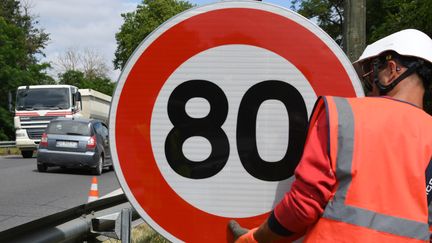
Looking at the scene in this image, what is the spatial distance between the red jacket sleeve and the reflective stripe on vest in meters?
0.03

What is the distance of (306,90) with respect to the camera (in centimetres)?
203

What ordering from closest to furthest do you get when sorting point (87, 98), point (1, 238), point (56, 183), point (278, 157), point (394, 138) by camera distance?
point (394, 138) → point (278, 157) → point (1, 238) → point (56, 183) → point (87, 98)

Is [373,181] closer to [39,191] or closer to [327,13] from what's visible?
[39,191]

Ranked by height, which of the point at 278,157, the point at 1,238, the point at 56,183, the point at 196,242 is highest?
the point at 278,157

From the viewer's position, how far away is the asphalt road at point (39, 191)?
10322 mm

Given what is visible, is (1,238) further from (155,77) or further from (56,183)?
(56,183)

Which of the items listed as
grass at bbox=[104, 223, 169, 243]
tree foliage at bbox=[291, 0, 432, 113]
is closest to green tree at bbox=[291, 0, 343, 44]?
tree foliage at bbox=[291, 0, 432, 113]

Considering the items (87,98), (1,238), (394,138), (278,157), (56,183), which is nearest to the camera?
(394,138)

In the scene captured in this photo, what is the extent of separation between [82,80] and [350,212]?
78.2 meters

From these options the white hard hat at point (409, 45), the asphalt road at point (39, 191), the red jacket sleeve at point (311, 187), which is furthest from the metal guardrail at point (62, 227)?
the asphalt road at point (39, 191)

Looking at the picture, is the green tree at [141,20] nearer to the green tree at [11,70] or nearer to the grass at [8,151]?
the green tree at [11,70]

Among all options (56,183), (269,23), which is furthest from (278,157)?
(56,183)

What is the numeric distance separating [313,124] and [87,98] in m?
29.6

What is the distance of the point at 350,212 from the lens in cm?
160
